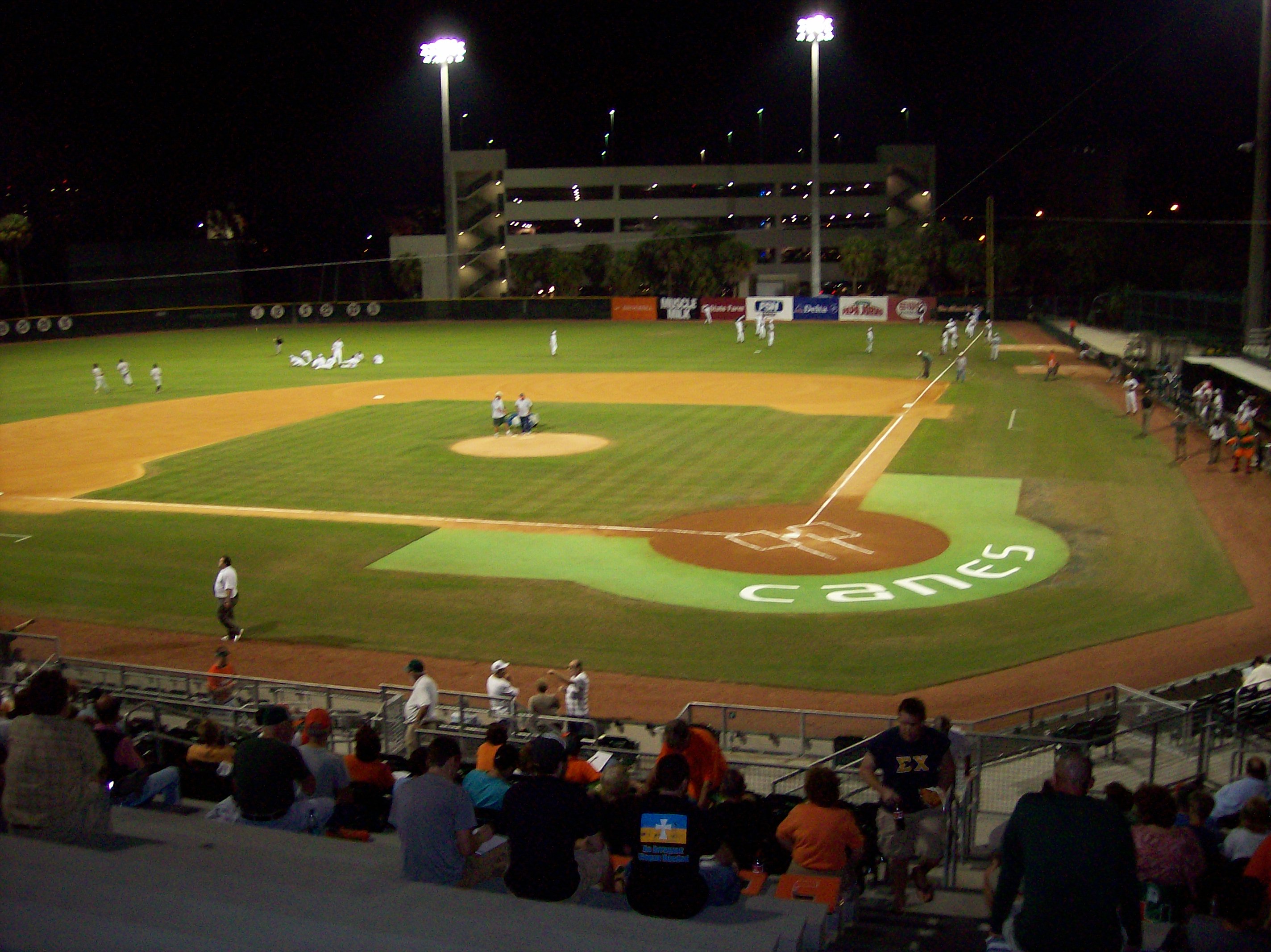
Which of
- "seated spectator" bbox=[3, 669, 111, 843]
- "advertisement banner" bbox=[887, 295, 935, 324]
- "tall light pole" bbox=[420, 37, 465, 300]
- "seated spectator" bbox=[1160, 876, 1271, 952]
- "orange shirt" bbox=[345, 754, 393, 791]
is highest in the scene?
"tall light pole" bbox=[420, 37, 465, 300]

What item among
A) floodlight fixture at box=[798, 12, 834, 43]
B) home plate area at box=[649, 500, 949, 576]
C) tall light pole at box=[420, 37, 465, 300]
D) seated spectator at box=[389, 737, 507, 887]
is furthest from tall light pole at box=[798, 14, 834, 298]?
seated spectator at box=[389, 737, 507, 887]

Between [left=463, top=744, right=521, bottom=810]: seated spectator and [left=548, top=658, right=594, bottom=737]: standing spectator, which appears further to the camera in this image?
[left=548, top=658, right=594, bottom=737]: standing spectator

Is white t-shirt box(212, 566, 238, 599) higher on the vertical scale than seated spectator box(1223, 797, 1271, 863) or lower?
lower

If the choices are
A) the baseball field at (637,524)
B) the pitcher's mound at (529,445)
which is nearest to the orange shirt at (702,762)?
the baseball field at (637,524)

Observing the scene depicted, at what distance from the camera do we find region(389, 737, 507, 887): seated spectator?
643cm

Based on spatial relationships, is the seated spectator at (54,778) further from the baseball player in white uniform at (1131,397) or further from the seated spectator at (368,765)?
the baseball player in white uniform at (1131,397)

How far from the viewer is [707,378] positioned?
53094 mm

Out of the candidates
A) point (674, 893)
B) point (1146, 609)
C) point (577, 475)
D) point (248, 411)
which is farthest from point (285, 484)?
point (674, 893)

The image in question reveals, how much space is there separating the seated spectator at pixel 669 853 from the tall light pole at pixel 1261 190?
42.6m

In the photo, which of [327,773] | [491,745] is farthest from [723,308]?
[327,773]

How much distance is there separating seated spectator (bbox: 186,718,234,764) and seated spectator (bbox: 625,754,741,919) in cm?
492

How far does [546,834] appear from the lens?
19.7 feet

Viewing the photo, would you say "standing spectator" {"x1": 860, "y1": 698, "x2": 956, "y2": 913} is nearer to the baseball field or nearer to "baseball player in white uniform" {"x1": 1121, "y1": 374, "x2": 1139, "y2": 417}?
the baseball field

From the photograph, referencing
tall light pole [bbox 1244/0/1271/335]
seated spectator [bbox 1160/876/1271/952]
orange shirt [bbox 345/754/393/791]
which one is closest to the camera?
seated spectator [bbox 1160/876/1271/952]
